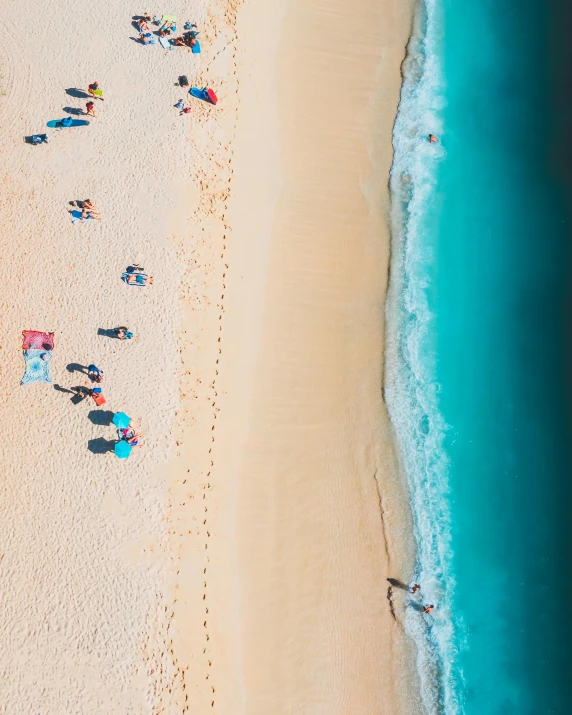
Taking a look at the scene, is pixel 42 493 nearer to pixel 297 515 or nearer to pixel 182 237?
pixel 297 515

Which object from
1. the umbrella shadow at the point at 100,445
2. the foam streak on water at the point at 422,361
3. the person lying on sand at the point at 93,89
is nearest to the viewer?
the umbrella shadow at the point at 100,445

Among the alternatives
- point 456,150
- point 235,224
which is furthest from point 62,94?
point 456,150

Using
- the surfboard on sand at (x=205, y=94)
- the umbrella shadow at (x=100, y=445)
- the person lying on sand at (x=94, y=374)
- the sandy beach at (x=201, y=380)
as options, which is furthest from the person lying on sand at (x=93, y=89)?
the umbrella shadow at (x=100, y=445)

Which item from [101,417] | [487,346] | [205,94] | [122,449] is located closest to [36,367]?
[101,417]

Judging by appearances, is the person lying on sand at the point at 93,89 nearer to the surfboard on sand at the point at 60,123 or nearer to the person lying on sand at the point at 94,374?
the surfboard on sand at the point at 60,123

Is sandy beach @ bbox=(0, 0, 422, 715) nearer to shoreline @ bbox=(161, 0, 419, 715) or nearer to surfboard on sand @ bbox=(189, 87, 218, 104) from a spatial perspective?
shoreline @ bbox=(161, 0, 419, 715)
